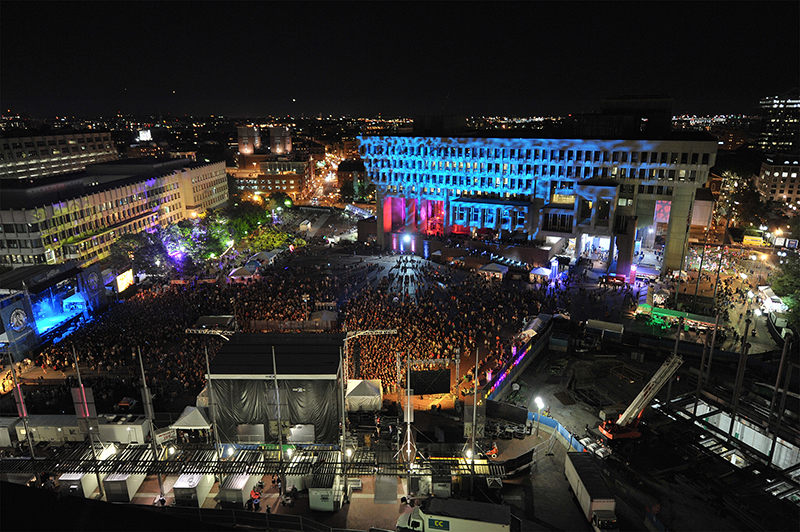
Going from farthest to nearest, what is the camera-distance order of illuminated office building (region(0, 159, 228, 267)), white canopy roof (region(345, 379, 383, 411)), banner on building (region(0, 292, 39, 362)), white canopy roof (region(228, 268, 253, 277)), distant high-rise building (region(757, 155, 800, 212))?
distant high-rise building (region(757, 155, 800, 212)) < illuminated office building (region(0, 159, 228, 267)) < white canopy roof (region(228, 268, 253, 277)) < banner on building (region(0, 292, 39, 362)) < white canopy roof (region(345, 379, 383, 411))

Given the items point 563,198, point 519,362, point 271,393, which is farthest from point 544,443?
point 563,198

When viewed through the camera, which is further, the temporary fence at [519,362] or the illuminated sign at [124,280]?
the illuminated sign at [124,280]

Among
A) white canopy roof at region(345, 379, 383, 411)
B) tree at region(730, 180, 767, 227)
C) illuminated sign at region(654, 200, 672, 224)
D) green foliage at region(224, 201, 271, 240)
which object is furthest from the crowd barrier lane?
tree at region(730, 180, 767, 227)

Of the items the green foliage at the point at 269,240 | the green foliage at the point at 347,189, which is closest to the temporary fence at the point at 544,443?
the green foliage at the point at 269,240

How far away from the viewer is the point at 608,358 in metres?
24.9

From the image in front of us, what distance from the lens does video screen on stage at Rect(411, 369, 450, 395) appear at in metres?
21.2

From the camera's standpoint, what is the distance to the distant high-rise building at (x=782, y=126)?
12150 centimetres

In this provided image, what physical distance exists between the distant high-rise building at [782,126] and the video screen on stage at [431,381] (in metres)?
138

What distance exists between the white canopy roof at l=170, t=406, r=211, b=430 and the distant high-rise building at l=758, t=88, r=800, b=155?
14720 cm

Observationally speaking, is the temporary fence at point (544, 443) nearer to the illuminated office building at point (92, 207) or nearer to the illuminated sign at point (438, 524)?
the illuminated sign at point (438, 524)

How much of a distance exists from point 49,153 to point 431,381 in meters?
84.7

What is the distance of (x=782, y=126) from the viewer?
126875 millimetres

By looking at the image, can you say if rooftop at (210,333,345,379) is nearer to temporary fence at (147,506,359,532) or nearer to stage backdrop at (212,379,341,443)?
stage backdrop at (212,379,341,443)

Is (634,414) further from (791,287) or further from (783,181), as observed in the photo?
(783,181)
